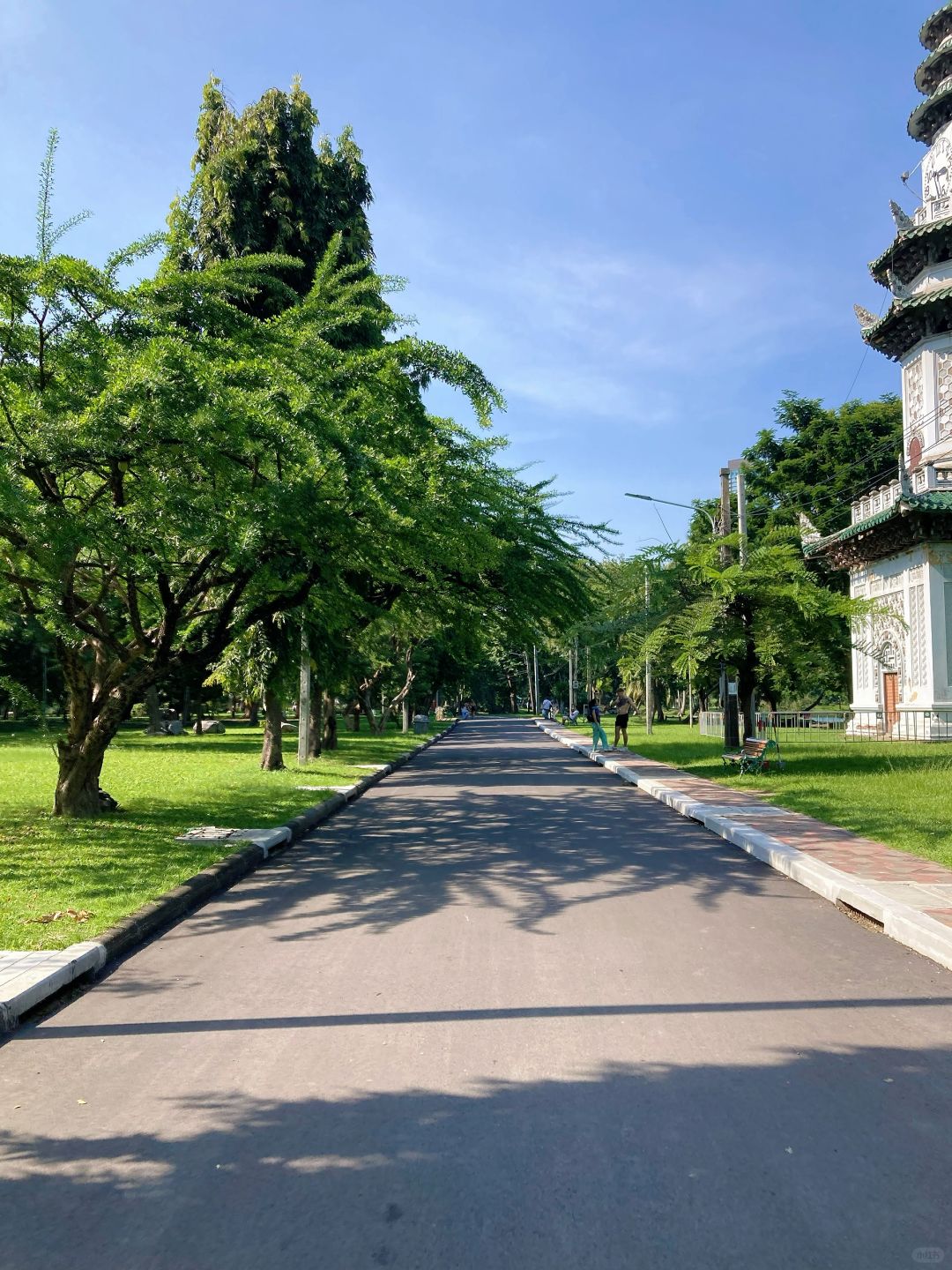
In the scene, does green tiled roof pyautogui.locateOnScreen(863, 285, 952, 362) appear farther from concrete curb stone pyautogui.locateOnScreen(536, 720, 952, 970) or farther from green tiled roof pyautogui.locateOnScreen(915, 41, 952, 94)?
concrete curb stone pyautogui.locateOnScreen(536, 720, 952, 970)

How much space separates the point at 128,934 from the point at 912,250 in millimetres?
34150

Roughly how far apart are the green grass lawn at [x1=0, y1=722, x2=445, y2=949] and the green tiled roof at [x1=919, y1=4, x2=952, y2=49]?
31.0 m

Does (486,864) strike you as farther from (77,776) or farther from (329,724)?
(329,724)

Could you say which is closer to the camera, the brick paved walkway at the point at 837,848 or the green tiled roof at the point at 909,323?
the brick paved walkway at the point at 837,848

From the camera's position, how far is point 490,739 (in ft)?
140

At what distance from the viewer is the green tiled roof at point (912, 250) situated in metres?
31.3

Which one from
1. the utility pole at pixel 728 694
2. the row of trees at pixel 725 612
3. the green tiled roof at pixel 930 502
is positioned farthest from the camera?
the green tiled roof at pixel 930 502

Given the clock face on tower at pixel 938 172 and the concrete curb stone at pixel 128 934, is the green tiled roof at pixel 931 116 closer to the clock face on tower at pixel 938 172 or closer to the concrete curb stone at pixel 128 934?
the clock face on tower at pixel 938 172

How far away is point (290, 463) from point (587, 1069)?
7.35m

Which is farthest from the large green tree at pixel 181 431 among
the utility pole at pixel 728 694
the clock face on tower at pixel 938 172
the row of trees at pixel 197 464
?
the clock face on tower at pixel 938 172

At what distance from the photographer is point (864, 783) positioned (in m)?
17.4

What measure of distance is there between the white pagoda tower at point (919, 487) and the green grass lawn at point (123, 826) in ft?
58.6

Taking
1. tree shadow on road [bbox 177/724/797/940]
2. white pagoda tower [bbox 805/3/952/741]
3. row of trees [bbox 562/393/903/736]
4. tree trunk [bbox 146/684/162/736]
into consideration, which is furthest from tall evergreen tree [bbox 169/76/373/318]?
tree trunk [bbox 146/684/162/736]

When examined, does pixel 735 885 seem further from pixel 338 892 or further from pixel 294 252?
pixel 294 252
